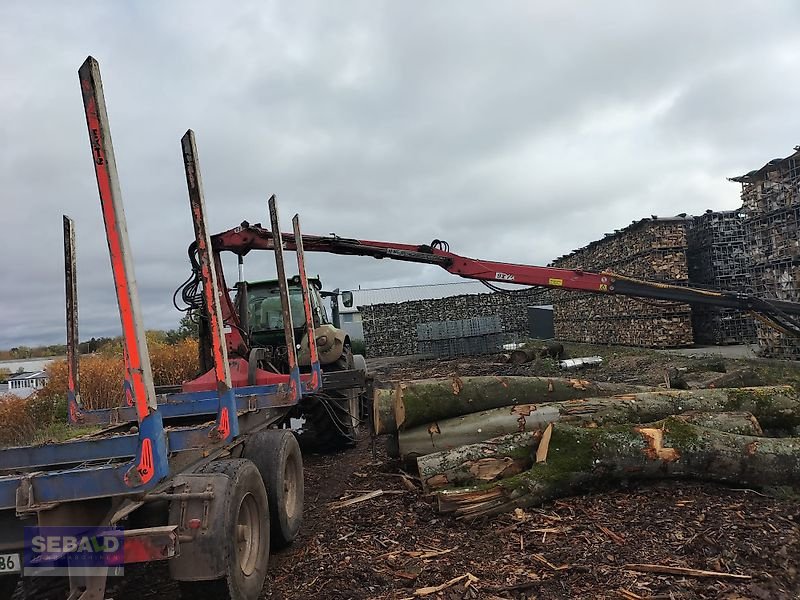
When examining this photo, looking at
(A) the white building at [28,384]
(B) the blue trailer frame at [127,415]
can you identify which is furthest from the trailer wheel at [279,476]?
(A) the white building at [28,384]

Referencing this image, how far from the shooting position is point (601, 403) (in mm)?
6250

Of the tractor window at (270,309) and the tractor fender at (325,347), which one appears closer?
the tractor fender at (325,347)

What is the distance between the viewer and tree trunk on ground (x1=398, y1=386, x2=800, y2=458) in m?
6.13

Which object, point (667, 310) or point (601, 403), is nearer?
point (601, 403)

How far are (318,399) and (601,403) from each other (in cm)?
368

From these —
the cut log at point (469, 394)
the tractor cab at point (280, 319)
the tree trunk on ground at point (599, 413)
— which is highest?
the tractor cab at point (280, 319)

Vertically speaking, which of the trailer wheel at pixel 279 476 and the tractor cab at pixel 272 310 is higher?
the tractor cab at pixel 272 310

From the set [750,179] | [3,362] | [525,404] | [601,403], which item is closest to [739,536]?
[601,403]

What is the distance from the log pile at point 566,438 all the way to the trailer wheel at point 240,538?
1778mm

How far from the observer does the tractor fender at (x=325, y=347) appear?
312 inches

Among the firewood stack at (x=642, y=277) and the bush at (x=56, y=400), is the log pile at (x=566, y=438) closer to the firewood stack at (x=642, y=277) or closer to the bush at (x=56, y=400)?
the bush at (x=56, y=400)

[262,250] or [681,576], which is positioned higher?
[262,250]

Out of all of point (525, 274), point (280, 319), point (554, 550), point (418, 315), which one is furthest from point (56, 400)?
point (418, 315)

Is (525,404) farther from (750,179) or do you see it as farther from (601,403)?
(750,179)
